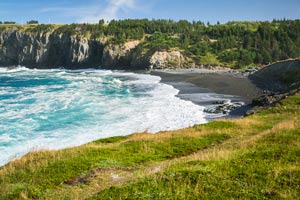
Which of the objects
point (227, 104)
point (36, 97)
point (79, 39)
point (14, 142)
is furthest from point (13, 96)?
point (79, 39)

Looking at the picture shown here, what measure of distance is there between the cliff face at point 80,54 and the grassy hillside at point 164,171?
437 ft

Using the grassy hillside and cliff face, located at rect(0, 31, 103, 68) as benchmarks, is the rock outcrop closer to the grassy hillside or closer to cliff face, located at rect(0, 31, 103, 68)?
the grassy hillside

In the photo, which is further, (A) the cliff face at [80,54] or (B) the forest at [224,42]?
(A) the cliff face at [80,54]

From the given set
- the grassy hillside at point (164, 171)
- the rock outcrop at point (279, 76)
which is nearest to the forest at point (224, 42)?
the rock outcrop at point (279, 76)

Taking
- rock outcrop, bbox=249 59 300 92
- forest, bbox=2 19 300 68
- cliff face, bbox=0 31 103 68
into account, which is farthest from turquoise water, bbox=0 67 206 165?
cliff face, bbox=0 31 103 68

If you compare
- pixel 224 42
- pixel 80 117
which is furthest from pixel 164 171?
pixel 224 42

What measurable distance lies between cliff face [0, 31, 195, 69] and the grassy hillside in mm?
133070

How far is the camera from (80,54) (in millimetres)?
181125

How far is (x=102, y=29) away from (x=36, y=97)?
138246mm

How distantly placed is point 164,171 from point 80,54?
177852 mm

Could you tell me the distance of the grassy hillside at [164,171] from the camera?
29.8ft

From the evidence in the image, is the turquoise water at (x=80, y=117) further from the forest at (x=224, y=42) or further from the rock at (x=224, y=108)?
the forest at (x=224, y=42)

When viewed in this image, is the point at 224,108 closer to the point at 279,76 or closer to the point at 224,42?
the point at 279,76

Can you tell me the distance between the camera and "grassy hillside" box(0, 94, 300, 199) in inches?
357
